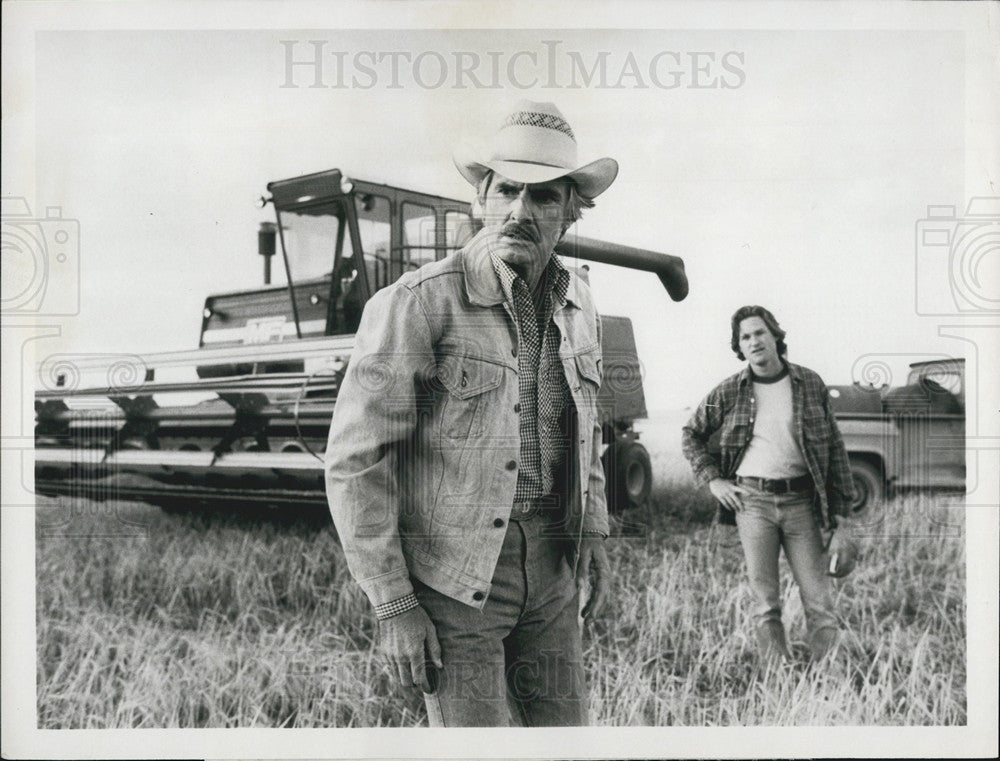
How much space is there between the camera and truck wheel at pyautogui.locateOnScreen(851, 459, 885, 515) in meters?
3.17

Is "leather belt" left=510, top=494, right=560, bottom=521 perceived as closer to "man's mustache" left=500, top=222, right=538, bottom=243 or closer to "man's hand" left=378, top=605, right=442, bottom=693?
"man's hand" left=378, top=605, right=442, bottom=693

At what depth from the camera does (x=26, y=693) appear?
3.28 meters

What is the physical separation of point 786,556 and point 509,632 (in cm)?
118

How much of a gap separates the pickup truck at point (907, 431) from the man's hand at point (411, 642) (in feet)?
5.37

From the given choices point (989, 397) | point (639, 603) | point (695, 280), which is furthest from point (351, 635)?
point (989, 397)

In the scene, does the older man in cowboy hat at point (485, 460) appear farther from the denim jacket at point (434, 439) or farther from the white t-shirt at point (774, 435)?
the white t-shirt at point (774, 435)

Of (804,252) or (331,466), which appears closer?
(331,466)

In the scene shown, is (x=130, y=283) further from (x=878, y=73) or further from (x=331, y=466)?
(x=878, y=73)

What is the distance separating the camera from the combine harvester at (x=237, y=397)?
3.24 m

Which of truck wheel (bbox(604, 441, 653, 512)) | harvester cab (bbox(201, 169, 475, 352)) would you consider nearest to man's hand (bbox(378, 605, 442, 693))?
truck wheel (bbox(604, 441, 653, 512))

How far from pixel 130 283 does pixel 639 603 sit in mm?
2160

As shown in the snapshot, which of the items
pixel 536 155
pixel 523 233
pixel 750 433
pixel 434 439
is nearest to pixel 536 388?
pixel 434 439

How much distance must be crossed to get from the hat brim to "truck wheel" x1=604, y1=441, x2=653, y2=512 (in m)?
0.88

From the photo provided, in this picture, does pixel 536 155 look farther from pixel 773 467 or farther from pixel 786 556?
pixel 786 556
